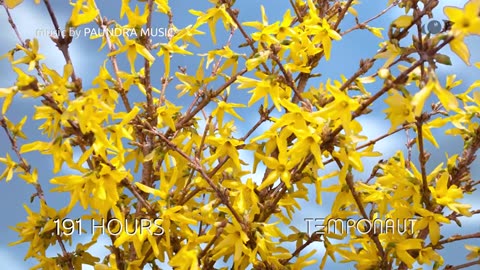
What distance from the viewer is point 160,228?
1.75 meters

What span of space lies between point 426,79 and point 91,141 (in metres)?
0.81

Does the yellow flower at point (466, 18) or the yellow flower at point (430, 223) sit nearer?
the yellow flower at point (466, 18)

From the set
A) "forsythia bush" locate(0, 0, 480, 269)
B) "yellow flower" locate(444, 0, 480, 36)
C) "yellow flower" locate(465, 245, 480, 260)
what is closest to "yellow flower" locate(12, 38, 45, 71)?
"forsythia bush" locate(0, 0, 480, 269)

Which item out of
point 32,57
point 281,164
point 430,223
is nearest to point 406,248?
point 430,223

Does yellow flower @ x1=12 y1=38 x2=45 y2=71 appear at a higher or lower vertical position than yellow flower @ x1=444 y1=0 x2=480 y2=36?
higher

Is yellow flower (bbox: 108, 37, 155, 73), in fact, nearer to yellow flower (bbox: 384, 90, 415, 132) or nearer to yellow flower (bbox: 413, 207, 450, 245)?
yellow flower (bbox: 384, 90, 415, 132)

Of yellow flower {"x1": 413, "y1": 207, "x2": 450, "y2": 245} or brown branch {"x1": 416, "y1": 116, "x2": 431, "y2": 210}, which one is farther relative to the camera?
yellow flower {"x1": 413, "y1": 207, "x2": 450, "y2": 245}

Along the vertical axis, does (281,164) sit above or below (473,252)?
above

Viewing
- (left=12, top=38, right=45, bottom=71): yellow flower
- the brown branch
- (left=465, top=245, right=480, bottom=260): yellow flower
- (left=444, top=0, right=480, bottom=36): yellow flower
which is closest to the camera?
(left=444, top=0, right=480, bottom=36): yellow flower

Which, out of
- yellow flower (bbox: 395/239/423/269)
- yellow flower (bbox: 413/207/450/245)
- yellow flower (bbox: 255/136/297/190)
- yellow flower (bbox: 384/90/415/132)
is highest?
yellow flower (bbox: 255/136/297/190)

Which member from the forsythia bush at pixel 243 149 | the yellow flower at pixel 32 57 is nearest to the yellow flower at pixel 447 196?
the forsythia bush at pixel 243 149

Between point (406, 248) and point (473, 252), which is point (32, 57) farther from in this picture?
point (473, 252)

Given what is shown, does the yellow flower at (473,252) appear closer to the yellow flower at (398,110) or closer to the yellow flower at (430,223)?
the yellow flower at (430,223)

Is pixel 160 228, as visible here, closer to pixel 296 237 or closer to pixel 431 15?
pixel 296 237
